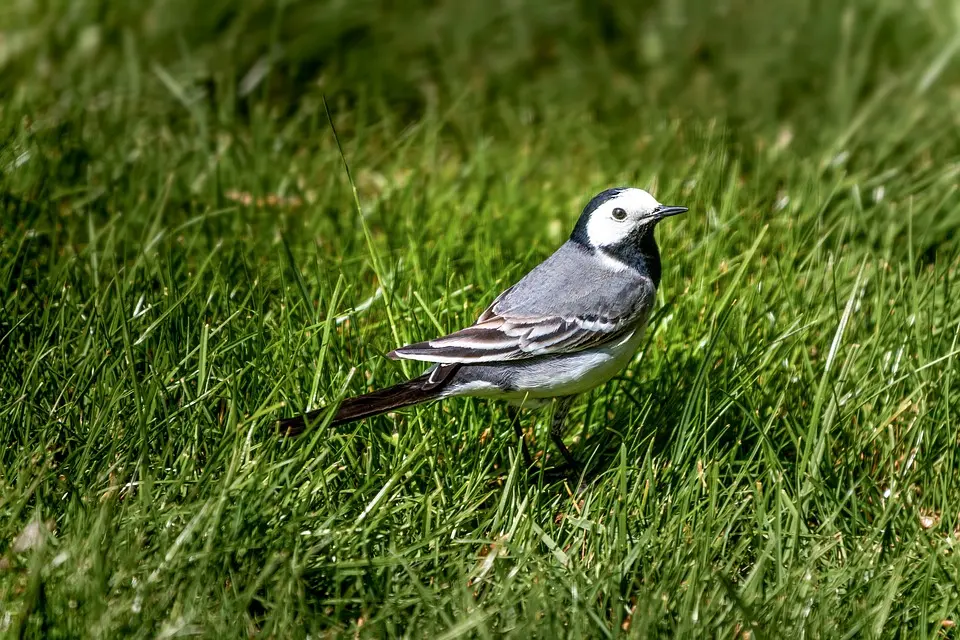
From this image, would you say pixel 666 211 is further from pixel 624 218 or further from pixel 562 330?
pixel 562 330

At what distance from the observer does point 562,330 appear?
3838 mm

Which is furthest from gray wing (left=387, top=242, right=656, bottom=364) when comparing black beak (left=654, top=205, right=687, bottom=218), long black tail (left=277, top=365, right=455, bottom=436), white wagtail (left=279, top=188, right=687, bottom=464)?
black beak (left=654, top=205, right=687, bottom=218)

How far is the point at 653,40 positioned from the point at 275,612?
16.8 ft

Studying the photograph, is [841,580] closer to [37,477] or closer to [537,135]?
[37,477]

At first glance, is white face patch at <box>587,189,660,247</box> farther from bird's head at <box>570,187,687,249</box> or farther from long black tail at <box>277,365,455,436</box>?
long black tail at <box>277,365,455,436</box>

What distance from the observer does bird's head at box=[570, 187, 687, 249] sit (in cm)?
400

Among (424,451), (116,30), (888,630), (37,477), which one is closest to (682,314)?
(424,451)

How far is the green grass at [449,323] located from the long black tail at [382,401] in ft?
0.28

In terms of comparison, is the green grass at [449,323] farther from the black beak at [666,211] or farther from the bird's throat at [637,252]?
the black beak at [666,211]

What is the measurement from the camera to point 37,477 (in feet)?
10.1

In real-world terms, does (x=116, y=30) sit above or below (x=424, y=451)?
above

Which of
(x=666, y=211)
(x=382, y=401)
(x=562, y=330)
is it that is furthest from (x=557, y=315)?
(x=382, y=401)

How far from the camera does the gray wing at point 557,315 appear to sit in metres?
3.73

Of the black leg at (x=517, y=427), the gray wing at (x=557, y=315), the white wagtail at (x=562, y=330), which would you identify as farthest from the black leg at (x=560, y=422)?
the gray wing at (x=557, y=315)
